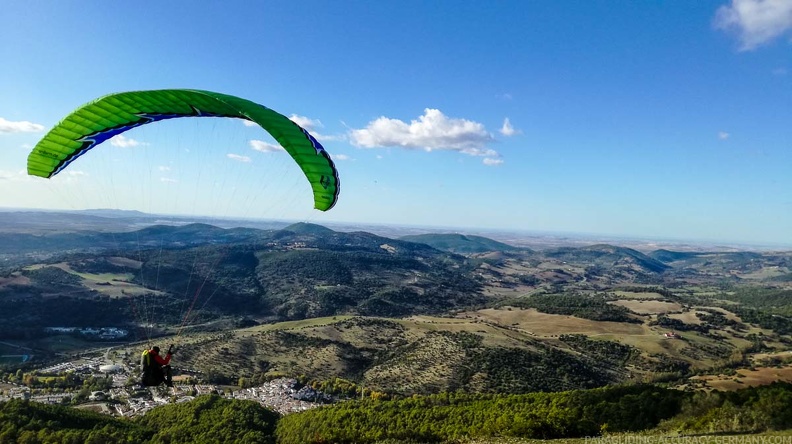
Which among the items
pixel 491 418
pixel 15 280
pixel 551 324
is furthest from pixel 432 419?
pixel 15 280

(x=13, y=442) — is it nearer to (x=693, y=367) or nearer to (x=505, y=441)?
(x=505, y=441)

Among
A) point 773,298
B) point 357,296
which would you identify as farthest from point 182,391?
point 773,298

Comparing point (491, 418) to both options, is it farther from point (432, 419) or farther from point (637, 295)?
point (637, 295)

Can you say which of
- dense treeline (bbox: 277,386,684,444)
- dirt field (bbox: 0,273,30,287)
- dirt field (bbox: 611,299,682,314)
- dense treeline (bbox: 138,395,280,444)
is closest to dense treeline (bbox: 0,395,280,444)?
dense treeline (bbox: 138,395,280,444)

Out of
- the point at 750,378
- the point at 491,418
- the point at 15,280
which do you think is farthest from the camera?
the point at 15,280

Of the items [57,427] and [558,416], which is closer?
[558,416]

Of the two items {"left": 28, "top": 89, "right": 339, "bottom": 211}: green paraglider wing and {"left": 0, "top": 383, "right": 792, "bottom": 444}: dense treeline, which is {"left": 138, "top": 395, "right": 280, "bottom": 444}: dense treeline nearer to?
{"left": 0, "top": 383, "right": 792, "bottom": 444}: dense treeline
